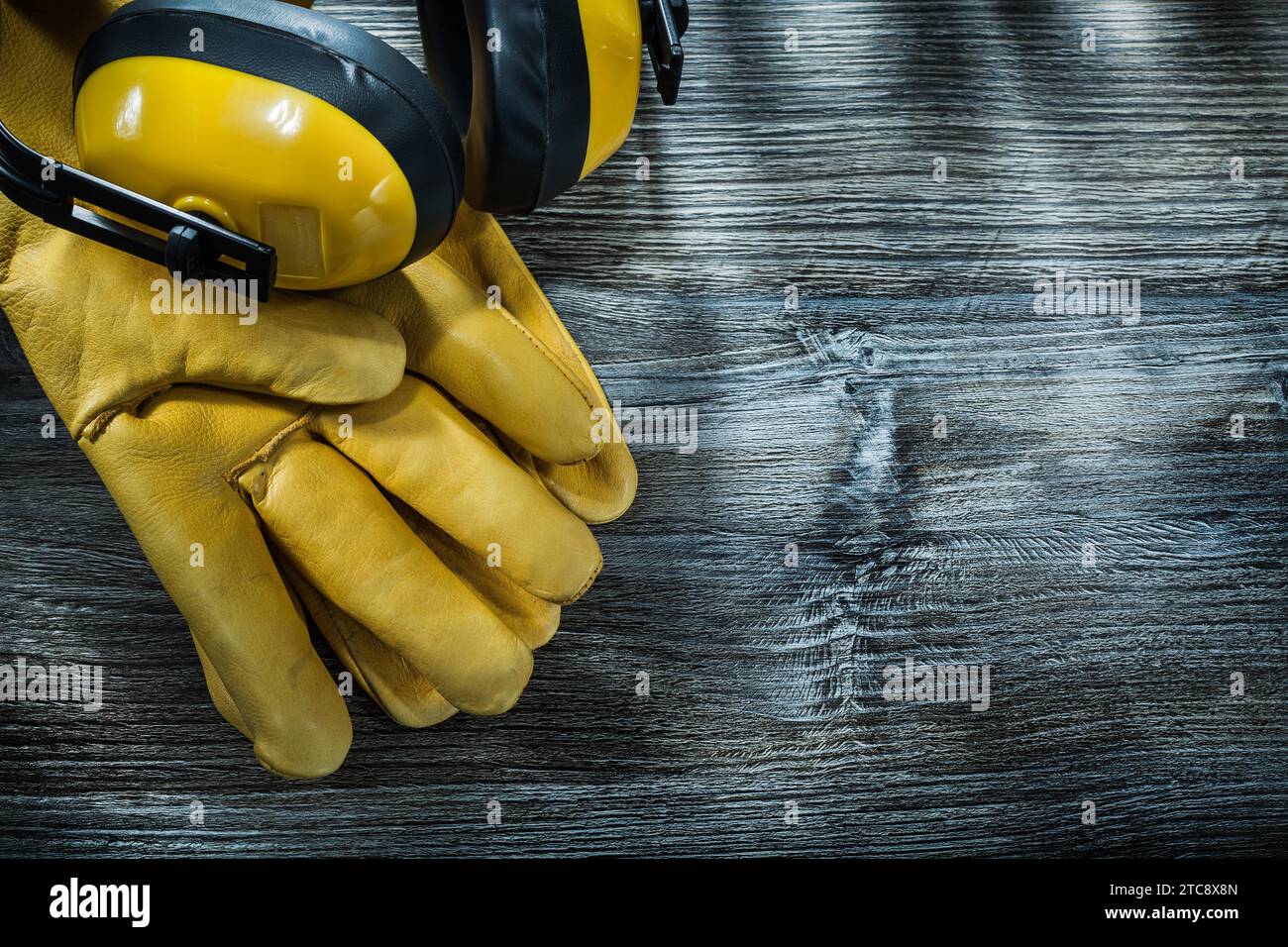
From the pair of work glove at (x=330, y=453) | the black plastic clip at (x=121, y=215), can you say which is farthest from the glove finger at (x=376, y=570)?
the black plastic clip at (x=121, y=215)

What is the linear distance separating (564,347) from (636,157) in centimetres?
14

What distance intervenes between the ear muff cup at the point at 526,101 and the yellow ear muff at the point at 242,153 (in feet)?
0.21

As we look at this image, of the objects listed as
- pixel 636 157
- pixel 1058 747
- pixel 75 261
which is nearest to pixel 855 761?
pixel 1058 747

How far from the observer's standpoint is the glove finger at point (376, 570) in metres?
0.49

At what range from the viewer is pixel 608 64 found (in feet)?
1.40

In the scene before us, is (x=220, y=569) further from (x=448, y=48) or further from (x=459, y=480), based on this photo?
(x=448, y=48)

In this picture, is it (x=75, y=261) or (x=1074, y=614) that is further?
(x=1074, y=614)

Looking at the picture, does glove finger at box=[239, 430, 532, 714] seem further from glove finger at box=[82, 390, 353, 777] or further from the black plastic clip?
the black plastic clip

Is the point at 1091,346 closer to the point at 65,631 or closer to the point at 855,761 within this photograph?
the point at 855,761

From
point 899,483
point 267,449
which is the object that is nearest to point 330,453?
point 267,449

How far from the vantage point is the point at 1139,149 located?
62 cm

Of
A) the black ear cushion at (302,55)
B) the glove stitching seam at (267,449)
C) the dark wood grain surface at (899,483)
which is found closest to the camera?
the black ear cushion at (302,55)

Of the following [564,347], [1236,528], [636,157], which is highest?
[636,157]

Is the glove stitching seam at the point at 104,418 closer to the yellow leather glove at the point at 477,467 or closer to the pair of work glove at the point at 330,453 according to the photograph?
the pair of work glove at the point at 330,453
